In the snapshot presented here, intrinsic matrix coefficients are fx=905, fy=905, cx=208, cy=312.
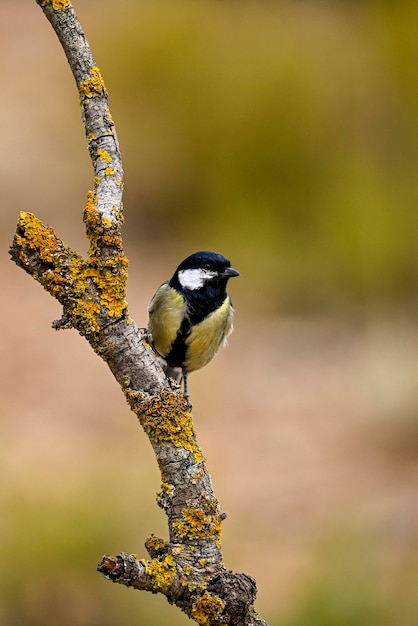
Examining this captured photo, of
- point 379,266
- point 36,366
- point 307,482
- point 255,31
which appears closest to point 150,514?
point 307,482

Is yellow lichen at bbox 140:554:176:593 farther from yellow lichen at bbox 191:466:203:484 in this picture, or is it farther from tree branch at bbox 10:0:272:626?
yellow lichen at bbox 191:466:203:484

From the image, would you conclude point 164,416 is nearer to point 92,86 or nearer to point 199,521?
point 199,521

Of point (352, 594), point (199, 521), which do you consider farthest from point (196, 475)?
point (352, 594)

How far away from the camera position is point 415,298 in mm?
7938

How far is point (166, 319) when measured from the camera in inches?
106

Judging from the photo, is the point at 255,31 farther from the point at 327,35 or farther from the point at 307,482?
the point at 307,482

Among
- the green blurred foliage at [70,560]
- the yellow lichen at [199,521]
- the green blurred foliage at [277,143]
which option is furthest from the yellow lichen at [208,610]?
the green blurred foliage at [277,143]

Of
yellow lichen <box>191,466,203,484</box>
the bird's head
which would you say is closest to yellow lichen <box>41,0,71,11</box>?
yellow lichen <box>191,466,203,484</box>

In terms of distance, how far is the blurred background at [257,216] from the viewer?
6400mm

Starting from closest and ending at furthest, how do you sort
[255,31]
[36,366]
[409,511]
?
[409,511] → [36,366] → [255,31]

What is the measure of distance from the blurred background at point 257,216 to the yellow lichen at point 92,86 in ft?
13.8

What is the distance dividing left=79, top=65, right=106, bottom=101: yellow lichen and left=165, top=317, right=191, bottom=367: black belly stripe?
1.15m

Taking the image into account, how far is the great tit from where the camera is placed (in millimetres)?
2689

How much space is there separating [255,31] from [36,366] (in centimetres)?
381
